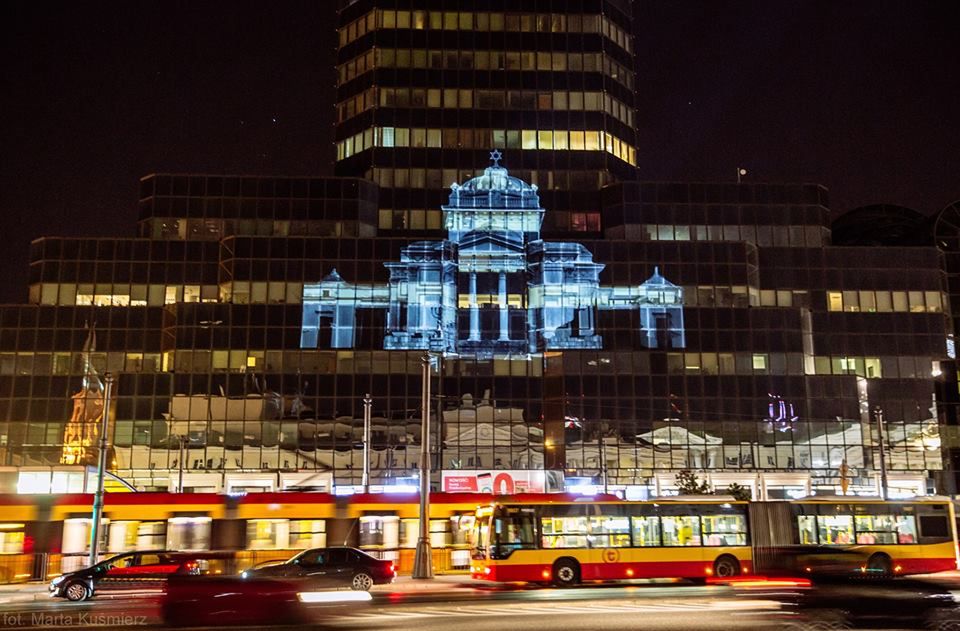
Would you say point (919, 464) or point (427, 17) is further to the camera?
point (427, 17)

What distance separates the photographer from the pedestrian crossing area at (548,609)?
79.0ft

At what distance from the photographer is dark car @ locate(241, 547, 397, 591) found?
34.0 m

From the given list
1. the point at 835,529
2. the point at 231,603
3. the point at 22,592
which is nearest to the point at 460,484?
the point at 835,529

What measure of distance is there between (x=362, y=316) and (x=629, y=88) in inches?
1533

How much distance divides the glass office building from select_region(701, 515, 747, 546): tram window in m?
33.5

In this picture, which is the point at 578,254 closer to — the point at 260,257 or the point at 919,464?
the point at 260,257

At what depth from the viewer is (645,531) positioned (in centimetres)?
3844

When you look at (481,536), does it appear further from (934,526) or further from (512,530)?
(934,526)

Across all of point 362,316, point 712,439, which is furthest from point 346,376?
point 712,439

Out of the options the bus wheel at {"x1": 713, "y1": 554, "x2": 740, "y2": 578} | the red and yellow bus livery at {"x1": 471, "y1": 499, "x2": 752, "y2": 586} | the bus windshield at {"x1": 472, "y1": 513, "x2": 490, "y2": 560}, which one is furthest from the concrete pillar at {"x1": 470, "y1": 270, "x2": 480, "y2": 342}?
the bus wheel at {"x1": 713, "y1": 554, "x2": 740, "y2": 578}

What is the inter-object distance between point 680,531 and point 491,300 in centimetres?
4808

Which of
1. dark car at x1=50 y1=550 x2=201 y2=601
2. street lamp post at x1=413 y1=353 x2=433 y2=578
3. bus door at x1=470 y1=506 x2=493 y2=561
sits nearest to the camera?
dark car at x1=50 y1=550 x2=201 y2=601

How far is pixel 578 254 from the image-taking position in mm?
86188

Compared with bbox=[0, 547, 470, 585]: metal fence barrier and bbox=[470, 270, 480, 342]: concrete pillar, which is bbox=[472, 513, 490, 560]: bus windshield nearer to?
bbox=[0, 547, 470, 585]: metal fence barrier
